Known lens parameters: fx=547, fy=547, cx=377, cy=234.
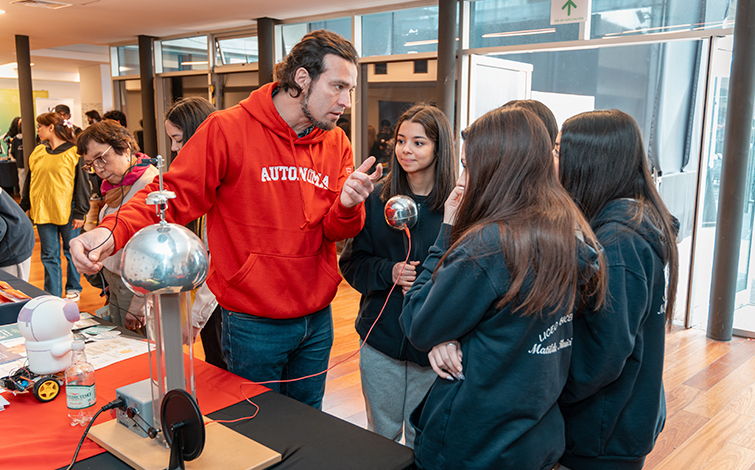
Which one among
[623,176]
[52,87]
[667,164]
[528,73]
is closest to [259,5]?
[528,73]

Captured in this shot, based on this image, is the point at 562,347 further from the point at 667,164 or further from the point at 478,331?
the point at 667,164

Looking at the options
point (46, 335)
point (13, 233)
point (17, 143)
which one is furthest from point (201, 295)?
point (17, 143)

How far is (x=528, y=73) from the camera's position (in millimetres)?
6449

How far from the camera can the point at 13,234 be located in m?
2.69

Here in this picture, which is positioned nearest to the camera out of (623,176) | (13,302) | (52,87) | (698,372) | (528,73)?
(623,176)

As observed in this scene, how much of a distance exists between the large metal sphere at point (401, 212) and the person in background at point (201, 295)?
0.67m

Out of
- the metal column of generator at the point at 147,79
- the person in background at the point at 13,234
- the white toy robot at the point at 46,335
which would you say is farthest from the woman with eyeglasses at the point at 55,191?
the metal column of generator at the point at 147,79

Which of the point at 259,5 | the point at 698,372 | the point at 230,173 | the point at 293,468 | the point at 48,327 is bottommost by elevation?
the point at 698,372

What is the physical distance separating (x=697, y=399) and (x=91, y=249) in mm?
3238

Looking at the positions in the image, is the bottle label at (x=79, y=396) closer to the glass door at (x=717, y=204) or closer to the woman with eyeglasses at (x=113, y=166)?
the woman with eyeglasses at (x=113, y=166)

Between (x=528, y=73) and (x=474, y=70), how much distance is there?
1.12 metres

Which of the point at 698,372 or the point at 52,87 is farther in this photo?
the point at 52,87

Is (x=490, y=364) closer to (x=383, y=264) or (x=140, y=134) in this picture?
(x=383, y=264)

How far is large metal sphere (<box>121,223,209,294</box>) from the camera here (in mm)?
932
